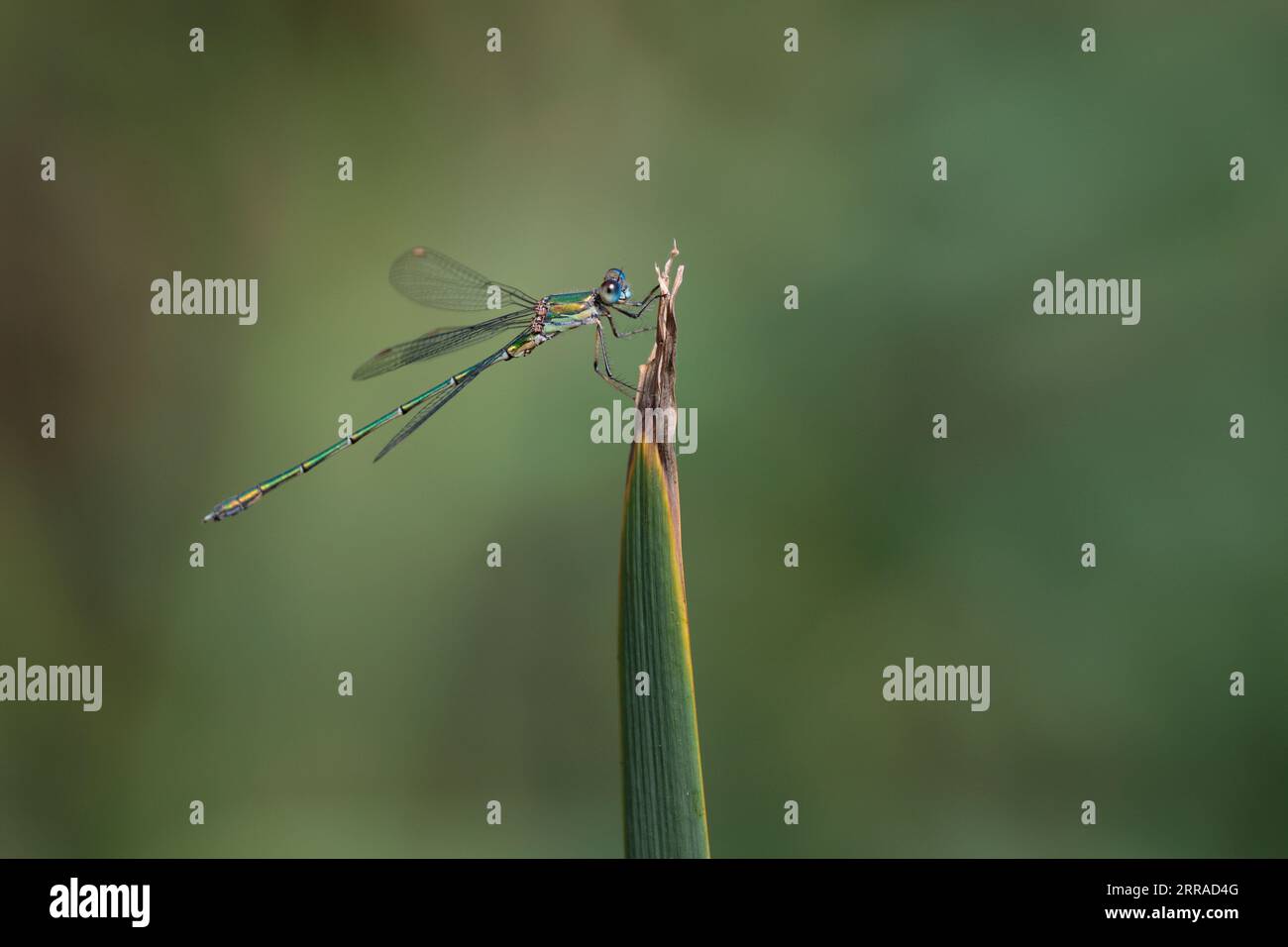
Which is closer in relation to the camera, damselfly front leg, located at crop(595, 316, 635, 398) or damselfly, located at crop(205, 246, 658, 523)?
Result: damselfly front leg, located at crop(595, 316, 635, 398)

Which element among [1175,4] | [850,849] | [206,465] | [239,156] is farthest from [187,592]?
[1175,4]

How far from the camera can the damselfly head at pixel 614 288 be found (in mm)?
4621

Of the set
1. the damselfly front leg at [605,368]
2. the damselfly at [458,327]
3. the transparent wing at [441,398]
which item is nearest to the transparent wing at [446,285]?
the damselfly at [458,327]

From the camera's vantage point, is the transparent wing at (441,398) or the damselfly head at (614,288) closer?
the damselfly head at (614,288)

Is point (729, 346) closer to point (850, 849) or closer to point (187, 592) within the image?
point (850, 849)

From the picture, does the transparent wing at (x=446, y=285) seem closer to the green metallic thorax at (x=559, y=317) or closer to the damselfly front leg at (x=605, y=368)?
the green metallic thorax at (x=559, y=317)

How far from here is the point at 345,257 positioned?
18.4 ft

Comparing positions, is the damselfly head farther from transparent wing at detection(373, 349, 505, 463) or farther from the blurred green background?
transparent wing at detection(373, 349, 505, 463)

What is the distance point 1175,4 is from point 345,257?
4746 millimetres

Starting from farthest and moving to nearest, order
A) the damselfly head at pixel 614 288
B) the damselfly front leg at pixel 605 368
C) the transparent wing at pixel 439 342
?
the transparent wing at pixel 439 342, the damselfly head at pixel 614 288, the damselfly front leg at pixel 605 368

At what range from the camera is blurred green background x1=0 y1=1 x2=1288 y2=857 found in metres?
4.88

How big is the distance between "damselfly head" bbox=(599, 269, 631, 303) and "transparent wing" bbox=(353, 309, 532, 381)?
0.50m

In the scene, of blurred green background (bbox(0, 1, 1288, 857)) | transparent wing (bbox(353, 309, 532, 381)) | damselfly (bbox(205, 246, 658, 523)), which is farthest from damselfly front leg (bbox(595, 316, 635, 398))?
transparent wing (bbox(353, 309, 532, 381))

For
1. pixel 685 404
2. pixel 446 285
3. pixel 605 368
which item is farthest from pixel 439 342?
pixel 685 404
